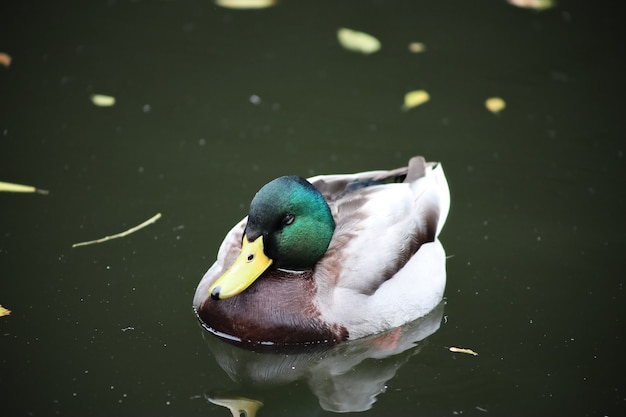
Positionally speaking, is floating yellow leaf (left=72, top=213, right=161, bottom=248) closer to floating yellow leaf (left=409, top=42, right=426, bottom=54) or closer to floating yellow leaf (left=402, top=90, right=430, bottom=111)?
floating yellow leaf (left=402, top=90, right=430, bottom=111)

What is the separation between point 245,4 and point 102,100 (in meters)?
2.48

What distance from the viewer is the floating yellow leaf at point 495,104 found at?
9.16m

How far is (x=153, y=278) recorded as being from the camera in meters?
6.77

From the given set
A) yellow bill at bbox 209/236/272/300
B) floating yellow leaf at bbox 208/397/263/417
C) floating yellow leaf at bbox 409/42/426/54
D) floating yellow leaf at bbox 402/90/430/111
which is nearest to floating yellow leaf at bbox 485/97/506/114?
floating yellow leaf at bbox 402/90/430/111

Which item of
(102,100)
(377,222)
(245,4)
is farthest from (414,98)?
(377,222)

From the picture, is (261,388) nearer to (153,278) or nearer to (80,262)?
(153,278)

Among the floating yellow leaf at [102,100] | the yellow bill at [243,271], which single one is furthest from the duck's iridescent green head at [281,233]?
the floating yellow leaf at [102,100]

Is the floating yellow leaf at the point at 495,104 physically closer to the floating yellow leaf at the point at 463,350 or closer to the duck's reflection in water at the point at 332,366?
the duck's reflection in water at the point at 332,366

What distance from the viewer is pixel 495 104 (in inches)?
364

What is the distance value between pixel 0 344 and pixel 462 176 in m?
3.91

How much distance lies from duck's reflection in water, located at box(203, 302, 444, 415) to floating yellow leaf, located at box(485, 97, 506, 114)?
335cm

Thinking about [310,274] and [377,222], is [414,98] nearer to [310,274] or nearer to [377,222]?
[377,222]

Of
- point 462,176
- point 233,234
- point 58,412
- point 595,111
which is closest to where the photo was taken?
Answer: point 58,412

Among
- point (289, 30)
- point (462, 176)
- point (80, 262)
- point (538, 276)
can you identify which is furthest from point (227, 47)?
point (538, 276)
